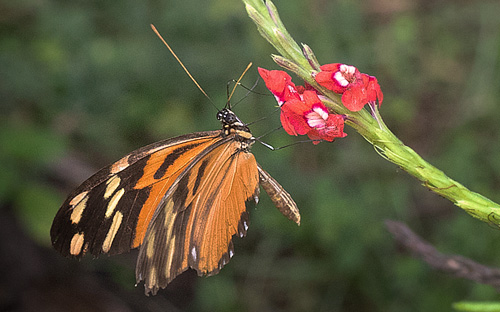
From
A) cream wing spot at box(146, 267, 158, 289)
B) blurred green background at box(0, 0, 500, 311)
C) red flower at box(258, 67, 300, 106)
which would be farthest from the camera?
blurred green background at box(0, 0, 500, 311)

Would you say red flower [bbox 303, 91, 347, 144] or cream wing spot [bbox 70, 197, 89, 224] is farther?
cream wing spot [bbox 70, 197, 89, 224]

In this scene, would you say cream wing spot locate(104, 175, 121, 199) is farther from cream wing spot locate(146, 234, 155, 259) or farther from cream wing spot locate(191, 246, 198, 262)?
cream wing spot locate(191, 246, 198, 262)

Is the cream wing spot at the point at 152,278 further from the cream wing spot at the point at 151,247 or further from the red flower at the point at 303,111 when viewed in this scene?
the red flower at the point at 303,111

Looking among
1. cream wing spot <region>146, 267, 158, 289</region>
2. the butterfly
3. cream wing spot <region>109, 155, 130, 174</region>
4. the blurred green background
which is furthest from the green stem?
the blurred green background

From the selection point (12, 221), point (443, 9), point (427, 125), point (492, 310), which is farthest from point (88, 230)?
point (443, 9)

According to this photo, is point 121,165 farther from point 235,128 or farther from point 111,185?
point 235,128

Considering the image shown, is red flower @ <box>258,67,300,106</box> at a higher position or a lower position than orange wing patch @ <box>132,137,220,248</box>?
higher
